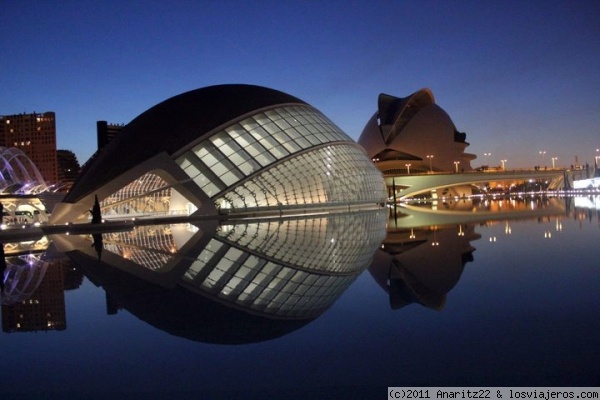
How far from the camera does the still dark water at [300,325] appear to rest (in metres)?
4.19

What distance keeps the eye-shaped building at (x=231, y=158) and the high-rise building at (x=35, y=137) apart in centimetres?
8906

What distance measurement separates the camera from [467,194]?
3794 inches

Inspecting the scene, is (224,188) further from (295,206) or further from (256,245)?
(256,245)

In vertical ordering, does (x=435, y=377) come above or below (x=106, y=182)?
below

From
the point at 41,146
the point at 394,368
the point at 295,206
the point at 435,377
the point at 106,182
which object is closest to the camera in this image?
the point at 435,377

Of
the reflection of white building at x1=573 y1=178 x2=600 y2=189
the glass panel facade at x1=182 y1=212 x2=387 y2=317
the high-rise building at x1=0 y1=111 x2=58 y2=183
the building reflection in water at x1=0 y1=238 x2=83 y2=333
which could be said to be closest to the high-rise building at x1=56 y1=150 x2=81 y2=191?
the high-rise building at x1=0 y1=111 x2=58 y2=183

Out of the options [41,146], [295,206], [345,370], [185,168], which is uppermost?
[41,146]

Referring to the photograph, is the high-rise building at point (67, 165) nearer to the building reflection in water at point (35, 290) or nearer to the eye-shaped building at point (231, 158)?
the eye-shaped building at point (231, 158)

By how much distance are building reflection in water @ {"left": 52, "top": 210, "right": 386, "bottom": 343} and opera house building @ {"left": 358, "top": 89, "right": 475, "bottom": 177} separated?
69.6 metres

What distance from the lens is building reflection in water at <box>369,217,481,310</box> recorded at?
7406 millimetres

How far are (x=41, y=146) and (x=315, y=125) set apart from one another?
9599cm

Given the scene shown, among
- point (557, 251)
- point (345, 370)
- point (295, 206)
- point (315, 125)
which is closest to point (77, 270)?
point (345, 370)

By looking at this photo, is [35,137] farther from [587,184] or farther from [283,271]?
[283,271]

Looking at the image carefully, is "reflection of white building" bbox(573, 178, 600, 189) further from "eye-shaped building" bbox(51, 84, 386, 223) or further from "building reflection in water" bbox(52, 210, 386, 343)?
"building reflection in water" bbox(52, 210, 386, 343)
